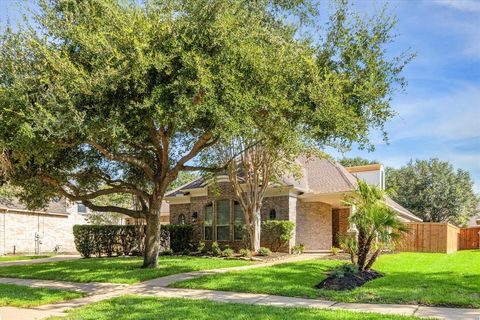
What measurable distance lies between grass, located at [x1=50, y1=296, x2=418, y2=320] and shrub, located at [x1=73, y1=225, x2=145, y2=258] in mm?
14347

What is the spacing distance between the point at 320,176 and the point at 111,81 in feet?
52.4

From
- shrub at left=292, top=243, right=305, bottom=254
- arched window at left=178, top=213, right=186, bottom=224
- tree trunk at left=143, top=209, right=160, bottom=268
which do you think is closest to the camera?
tree trunk at left=143, top=209, right=160, bottom=268

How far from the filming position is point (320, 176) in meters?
24.9

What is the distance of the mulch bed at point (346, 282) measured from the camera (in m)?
10.9

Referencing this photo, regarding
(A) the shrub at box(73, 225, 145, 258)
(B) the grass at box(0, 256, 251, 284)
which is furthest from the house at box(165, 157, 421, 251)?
(B) the grass at box(0, 256, 251, 284)

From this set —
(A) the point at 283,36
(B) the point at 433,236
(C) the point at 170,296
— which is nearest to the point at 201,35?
(A) the point at 283,36

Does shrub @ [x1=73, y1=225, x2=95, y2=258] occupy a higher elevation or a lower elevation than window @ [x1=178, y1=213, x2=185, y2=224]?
lower

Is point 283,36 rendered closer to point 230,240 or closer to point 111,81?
point 111,81

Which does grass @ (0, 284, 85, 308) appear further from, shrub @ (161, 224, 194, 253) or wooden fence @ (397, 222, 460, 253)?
wooden fence @ (397, 222, 460, 253)

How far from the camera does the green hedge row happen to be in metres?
23.1

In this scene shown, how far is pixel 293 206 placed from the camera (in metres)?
22.9

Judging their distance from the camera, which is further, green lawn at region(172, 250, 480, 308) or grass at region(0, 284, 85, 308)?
grass at region(0, 284, 85, 308)

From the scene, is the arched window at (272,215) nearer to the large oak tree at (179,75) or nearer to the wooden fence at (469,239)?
the large oak tree at (179,75)

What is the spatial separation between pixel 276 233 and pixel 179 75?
12.3 metres
